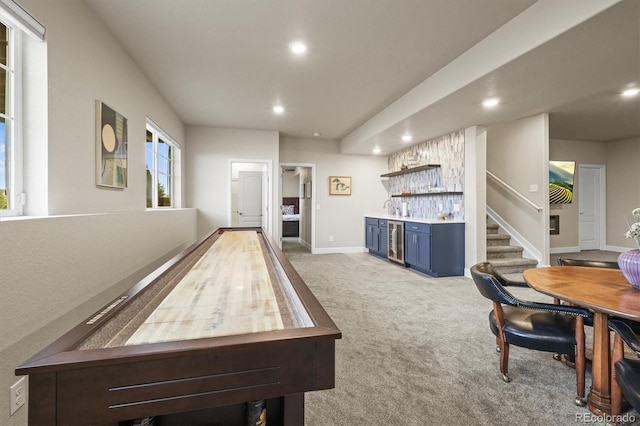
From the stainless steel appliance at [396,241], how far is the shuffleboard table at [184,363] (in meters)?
4.54

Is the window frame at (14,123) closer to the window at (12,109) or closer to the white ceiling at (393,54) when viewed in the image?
the window at (12,109)

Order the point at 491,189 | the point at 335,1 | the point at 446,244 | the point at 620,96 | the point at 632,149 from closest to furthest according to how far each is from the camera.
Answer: the point at 335,1 → the point at 620,96 → the point at 446,244 → the point at 491,189 → the point at 632,149

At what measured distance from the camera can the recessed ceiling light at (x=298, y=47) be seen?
2770mm

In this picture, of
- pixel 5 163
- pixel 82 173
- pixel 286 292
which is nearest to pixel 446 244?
pixel 286 292

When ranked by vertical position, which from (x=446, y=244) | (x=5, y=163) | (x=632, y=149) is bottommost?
(x=446, y=244)

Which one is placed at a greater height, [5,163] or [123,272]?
[5,163]

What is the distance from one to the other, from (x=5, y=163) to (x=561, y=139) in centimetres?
895

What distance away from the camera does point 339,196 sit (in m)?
6.99

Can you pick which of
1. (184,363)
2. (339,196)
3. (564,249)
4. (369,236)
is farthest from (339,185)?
(184,363)

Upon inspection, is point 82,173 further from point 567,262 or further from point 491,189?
point 491,189

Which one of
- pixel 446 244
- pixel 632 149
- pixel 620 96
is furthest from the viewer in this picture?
pixel 632 149

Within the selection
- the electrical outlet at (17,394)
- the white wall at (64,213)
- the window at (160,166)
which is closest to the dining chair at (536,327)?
the white wall at (64,213)

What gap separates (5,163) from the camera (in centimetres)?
167

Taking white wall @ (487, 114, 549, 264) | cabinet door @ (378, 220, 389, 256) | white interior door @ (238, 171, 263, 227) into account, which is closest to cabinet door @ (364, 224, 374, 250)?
cabinet door @ (378, 220, 389, 256)
